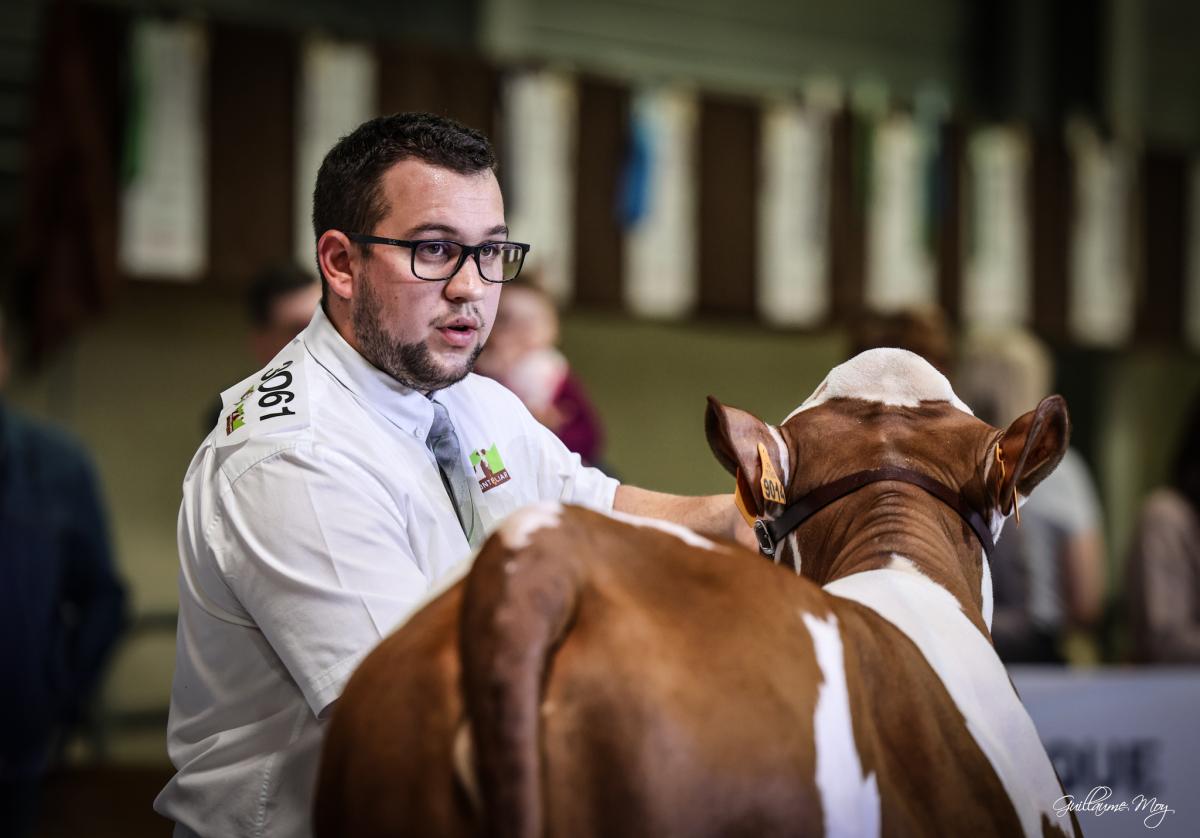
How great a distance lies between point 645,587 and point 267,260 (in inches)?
128

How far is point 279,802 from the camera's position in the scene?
1.37 m

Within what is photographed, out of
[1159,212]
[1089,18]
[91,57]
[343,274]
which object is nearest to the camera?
[343,274]

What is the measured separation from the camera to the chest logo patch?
1612 mm

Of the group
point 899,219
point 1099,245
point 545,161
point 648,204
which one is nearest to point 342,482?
point 545,161

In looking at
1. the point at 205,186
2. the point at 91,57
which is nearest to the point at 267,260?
the point at 205,186

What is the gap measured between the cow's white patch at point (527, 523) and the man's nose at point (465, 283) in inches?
19.0

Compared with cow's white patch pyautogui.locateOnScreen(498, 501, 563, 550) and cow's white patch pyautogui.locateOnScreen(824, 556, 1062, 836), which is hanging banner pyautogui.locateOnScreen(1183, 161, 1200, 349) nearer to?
cow's white patch pyautogui.locateOnScreen(824, 556, 1062, 836)

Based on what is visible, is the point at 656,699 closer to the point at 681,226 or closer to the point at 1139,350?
the point at 681,226

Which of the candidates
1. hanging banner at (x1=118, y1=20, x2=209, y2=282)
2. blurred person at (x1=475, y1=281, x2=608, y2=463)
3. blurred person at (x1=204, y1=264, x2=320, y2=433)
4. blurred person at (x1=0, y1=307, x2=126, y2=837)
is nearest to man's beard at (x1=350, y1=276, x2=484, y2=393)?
blurred person at (x1=204, y1=264, x2=320, y2=433)

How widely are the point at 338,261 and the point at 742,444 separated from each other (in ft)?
1.68

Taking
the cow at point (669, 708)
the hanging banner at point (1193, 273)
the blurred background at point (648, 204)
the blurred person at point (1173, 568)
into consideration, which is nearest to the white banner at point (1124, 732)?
the blurred background at point (648, 204)

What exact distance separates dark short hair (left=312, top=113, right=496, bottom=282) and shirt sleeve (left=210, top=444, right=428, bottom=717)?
30cm

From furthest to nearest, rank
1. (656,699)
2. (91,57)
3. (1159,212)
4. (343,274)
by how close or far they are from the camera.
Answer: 1. (1159,212)
2. (91,57)
3. (343,274)
4. (656,699)

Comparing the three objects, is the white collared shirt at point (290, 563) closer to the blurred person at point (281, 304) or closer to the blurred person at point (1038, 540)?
the blurred person at point (281, 304)
